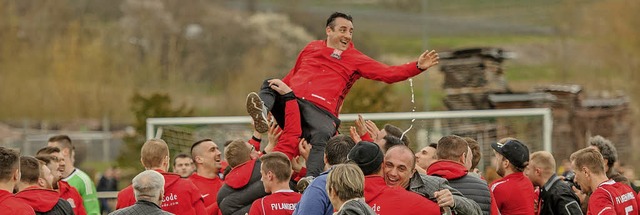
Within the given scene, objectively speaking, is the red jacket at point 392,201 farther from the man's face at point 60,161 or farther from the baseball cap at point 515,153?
the man's face at point 60,161

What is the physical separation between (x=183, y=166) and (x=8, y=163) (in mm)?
3971

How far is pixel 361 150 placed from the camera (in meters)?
9.62

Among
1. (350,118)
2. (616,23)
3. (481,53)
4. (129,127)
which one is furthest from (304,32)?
(350,118)

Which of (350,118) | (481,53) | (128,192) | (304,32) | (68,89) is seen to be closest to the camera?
(128,192)

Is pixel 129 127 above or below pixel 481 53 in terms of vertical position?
below

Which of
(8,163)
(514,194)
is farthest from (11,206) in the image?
(514,194)

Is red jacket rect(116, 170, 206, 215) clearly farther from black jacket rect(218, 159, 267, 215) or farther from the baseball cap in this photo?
the baseball cap

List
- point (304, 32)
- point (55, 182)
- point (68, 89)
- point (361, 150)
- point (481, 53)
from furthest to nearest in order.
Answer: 1. point (304, 32)
2. point (68, 89)
3. point (481, 53)
4. point (55, 182)
5. point (361, 150)

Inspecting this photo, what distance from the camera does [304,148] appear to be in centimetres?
1259

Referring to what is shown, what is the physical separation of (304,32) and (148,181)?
1581 inches

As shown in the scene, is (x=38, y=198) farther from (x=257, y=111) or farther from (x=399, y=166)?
(x=399, y=166)

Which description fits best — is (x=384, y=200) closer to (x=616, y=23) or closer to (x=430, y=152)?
(x=430, y=152)

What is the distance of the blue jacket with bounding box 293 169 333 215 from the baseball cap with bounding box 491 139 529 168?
2.53 m

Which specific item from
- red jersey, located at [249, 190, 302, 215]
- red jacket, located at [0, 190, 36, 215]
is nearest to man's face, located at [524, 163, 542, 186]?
red jersey, located at [249, 190, 302, 215]
